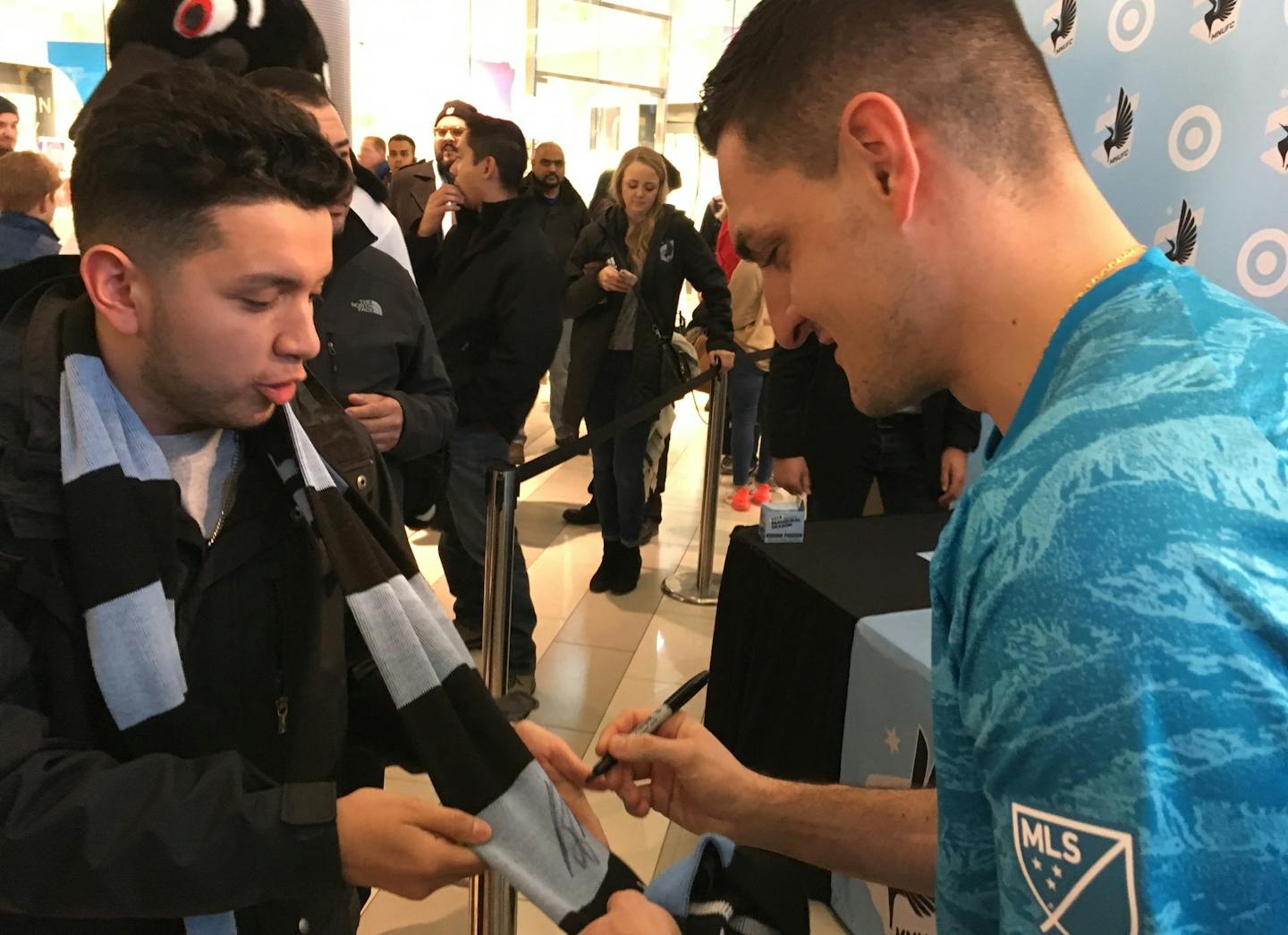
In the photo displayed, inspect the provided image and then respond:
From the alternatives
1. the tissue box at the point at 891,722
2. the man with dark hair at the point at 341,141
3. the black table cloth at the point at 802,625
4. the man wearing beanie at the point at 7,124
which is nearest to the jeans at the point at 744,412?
the black table cloth at the point at 802,625

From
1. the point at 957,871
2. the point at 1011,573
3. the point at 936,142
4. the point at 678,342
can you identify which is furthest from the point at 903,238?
the point at 678,342

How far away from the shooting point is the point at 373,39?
327 inches

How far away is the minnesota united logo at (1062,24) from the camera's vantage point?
132 inches

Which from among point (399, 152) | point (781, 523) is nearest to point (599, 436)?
point (781, 523)

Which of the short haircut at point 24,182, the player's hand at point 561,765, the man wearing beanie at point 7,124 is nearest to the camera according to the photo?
the player's hand at point 561,765

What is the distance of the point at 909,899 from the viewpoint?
1934 mm

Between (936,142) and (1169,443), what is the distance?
1.26ft

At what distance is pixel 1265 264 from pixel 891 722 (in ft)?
6.63

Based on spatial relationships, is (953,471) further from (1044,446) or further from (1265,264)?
(1044,446)

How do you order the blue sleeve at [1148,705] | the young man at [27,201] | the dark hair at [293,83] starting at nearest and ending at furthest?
the blue sleeve at [1148,705]
the dark hair at [293,83]
the young man at [27,201]

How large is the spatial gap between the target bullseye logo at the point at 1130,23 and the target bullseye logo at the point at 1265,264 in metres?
0.78

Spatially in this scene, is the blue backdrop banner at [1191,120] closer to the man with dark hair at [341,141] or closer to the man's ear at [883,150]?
the man with dark hair at [341,141]

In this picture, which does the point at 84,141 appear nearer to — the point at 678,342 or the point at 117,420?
the point at 117,420

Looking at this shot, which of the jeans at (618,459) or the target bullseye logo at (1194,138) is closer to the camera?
the target bullseye logo at (1194,138)
